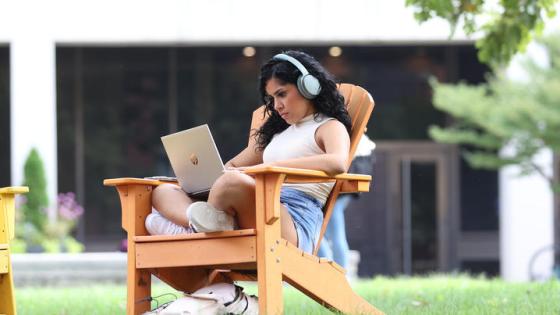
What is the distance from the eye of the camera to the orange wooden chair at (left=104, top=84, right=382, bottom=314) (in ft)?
15.9

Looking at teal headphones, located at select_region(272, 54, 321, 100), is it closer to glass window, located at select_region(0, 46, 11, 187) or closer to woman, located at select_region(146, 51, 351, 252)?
woman, located at select_region(146, 51, 351, 252)

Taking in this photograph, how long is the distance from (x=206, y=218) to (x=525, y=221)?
14.1m

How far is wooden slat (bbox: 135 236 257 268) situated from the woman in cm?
7

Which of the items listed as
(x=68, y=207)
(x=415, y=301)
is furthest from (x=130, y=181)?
(x=68, y=207)

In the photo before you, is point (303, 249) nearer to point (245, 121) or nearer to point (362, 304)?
point (362, 304)

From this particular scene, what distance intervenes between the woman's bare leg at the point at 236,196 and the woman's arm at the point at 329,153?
126mm

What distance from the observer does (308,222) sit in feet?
17.5

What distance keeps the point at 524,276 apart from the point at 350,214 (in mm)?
2682

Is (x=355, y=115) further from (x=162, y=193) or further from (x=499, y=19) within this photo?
(x=499, y=19)

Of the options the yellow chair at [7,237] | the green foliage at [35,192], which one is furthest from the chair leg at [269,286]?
the green foliage at [35,192]

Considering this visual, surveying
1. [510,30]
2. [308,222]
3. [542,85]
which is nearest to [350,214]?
[542,85]

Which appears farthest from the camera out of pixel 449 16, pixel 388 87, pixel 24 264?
pixel 388 87

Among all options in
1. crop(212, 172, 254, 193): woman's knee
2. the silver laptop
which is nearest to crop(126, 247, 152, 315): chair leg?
the silver laptop

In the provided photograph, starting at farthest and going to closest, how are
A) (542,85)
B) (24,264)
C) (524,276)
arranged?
(524,276)
(542,85)
(24,264)
